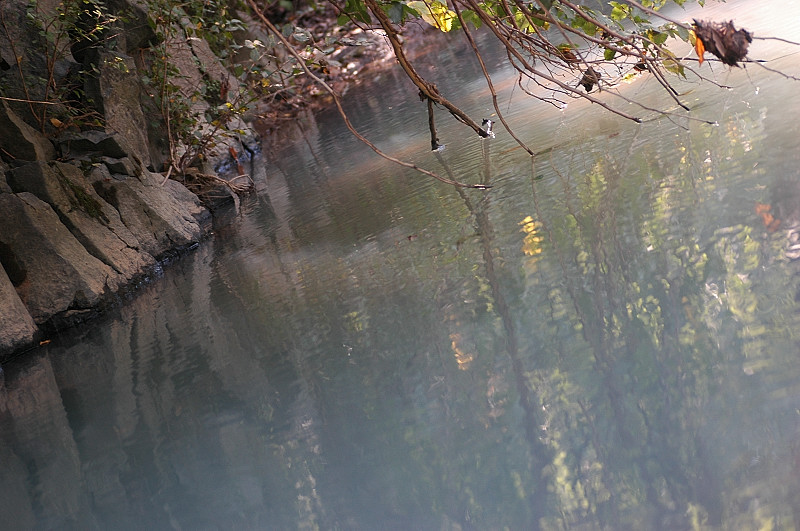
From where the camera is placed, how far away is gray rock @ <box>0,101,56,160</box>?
19.5ft

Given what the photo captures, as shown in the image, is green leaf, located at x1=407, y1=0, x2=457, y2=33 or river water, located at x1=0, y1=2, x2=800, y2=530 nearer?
river water, located at x1=0, y1=2, x2=800, y2=530

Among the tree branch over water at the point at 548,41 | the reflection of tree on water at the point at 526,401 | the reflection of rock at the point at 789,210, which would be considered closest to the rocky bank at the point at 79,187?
the reflection of tree on water at the point at 526,401

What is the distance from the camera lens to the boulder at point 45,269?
4844mm

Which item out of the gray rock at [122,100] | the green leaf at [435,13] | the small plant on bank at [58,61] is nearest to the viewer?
the green leaf at [435,13]

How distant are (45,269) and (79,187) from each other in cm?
96

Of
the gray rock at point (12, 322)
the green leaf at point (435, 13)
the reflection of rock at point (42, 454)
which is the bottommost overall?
the reflection of rock at point (42, 454)

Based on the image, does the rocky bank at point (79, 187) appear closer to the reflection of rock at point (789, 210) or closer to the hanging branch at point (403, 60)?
the hanging branch at point (403, 60)

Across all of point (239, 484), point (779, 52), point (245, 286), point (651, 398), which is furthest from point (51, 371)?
point (779, 52)

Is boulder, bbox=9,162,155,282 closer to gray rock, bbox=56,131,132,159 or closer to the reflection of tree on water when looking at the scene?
gray rock, bbox=56,131,132,159

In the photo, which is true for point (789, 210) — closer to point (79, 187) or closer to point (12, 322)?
point (12, 322)

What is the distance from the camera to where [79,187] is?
5.70 metres

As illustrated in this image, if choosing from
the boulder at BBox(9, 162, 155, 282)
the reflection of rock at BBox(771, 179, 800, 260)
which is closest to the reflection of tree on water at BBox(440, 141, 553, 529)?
the reflection of rock at BBox(771, 179, 800, 260)

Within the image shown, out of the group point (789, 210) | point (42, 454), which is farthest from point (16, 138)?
point (789, 210)

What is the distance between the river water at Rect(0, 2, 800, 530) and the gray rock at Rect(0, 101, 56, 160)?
189 centimetres
